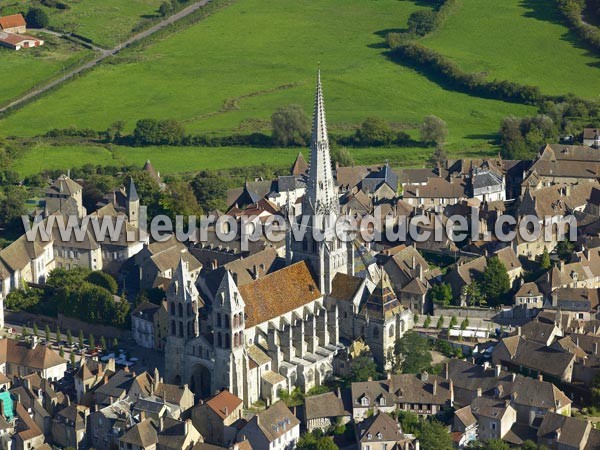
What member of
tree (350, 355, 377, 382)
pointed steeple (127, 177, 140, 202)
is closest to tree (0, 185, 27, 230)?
pointed steeple (127, 177, 140, 202)

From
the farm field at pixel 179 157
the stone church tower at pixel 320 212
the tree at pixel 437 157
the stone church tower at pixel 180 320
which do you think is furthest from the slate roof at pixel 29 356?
the tree at pixel 437 157

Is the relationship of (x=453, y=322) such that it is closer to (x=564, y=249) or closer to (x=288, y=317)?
(x=288, y=317)

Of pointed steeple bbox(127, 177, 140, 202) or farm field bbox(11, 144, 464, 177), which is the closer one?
pointed steeple bbox(127, 177, 140, 202)

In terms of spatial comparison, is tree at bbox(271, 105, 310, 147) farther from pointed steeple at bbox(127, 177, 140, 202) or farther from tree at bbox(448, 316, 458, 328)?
tree at bbox(448, 316, 458, 328)

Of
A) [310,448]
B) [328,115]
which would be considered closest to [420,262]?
[310,448]

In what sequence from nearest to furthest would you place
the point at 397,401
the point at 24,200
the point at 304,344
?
the point at 397,401 → the point at 304,344 → the point at 24,200

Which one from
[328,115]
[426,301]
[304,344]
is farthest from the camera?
[328,115]

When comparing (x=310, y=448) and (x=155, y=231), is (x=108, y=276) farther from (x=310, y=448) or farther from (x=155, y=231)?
(x=310, y=448)
